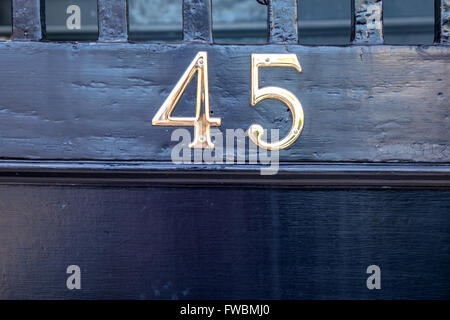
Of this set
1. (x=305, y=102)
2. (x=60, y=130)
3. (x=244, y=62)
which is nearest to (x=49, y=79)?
(x=60, y=130)

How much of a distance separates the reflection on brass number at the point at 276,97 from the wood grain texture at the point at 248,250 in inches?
6.6

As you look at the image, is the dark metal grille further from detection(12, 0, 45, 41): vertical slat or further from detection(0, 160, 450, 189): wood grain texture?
detection(0, 160, 450, 189): wood grain texture

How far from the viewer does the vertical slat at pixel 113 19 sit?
121cm

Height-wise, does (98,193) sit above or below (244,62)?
below

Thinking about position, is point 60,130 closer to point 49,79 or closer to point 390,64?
point 49,79

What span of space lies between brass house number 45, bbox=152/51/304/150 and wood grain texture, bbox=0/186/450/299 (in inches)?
6.8

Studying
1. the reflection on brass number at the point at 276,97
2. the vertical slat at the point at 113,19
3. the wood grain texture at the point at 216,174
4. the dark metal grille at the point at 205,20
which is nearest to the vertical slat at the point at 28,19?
the dark metal grille at the point at 205,20

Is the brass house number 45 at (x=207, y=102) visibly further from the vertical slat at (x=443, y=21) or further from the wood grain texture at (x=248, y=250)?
the vertical slat at (x=443, y=21)

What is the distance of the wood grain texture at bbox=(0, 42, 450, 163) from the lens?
48.2 inches

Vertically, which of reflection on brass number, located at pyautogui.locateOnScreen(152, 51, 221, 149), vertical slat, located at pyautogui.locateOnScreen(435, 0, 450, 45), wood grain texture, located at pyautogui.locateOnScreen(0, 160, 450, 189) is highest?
vertical slat, located at pyautogui.locateOnScreen(435, 0, 450, 45)

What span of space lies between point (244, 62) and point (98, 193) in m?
0.64

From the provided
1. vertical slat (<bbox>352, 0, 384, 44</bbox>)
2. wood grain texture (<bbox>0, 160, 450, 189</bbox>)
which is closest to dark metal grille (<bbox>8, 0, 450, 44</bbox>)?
vertical slat (<bbox>352, 0, 384, 44</bbox>)
